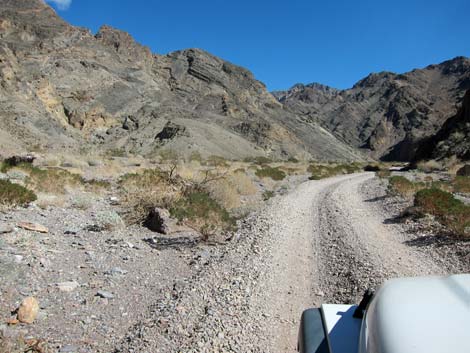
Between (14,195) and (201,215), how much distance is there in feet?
16.0

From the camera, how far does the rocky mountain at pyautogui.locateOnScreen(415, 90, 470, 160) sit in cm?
3560

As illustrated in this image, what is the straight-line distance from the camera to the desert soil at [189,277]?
4.24 metres

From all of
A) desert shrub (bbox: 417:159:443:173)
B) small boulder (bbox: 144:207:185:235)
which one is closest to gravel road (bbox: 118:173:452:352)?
small boulder (bbox: 144:207:185:235)

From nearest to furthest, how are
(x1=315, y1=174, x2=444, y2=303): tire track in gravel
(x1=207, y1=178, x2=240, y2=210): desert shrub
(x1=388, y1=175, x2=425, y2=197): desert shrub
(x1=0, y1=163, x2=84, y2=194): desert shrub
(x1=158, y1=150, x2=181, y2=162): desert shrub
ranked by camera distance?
(x1=315, y1=174, x2=444, y2=303): tire track in gravel → (x1=0, y1=163, x2=84, y2=194): desert shrub → (x1=207, y1=178, x2=240, y2=210): desert shrub → (x1=388, y1=175, x2=425, y2=197): desert shrub → (x1=158, y1=150, x2=181, y2=162): desert shrub

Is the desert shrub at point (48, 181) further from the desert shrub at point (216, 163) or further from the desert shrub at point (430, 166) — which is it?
the desert shrub at point (430, 166)

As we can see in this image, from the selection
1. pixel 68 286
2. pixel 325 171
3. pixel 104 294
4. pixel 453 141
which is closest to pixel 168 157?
pixel 325 171

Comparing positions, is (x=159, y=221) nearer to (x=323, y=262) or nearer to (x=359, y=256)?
(x=323, y=262)

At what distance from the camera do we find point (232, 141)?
3044 inches

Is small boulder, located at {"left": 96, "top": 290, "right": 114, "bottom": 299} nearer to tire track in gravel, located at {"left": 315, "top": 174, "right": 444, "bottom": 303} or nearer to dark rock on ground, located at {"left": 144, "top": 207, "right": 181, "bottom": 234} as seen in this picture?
tire track in gravel, located at {"left": 315, "top": 174, "right": 444, "bottom": 303}

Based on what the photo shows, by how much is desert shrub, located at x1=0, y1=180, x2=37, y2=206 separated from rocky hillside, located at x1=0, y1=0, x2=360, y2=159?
33239 millimetres

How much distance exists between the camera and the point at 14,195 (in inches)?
360

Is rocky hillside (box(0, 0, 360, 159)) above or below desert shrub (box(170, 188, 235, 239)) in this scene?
above

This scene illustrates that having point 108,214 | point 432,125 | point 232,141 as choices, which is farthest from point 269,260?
point 432,125

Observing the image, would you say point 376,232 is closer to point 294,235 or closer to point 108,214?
point 294,235
